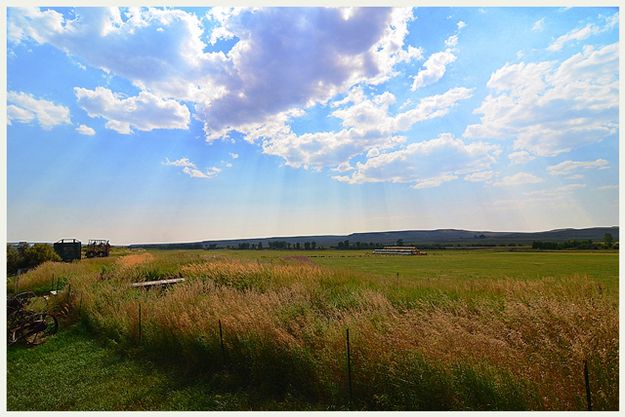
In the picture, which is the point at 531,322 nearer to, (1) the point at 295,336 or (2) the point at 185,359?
(1) the point at 295,336

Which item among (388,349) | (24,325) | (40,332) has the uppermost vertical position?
(388,349)

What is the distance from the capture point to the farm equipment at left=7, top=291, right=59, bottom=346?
935 centimetres

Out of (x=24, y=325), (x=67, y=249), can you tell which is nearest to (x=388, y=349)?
(x=24, y=325)

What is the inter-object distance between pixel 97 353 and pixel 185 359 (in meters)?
2.81

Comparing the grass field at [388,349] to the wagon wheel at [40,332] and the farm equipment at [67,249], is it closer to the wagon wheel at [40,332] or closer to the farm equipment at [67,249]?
the wagon wheel at [40,332]

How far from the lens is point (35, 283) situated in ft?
67.5

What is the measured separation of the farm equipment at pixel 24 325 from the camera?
30.7 feet

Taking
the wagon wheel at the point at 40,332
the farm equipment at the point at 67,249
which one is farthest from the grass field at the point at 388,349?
the farm equipment at the point at 67,249

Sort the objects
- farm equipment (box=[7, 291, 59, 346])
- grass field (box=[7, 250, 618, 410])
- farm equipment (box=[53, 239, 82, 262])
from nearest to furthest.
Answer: grass field (box=[7, 250, 618, 410])
farm equipment (box=[7, 291, 59, 346])
farm equipment (box=[53, 239, 82, 262])

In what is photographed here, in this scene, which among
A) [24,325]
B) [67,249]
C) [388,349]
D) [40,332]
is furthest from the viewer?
[67,249]

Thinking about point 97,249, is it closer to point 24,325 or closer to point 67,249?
point 67,249

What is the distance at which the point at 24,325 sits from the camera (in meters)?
9.59

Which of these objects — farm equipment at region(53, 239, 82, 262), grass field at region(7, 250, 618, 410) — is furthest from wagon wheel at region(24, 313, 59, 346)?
farm equipment at region(53, 239, 82, 262)

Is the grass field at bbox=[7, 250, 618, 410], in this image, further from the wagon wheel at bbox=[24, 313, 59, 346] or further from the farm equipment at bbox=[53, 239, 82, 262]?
the farm equipment at bbox=[53, 239, 82, 262]
